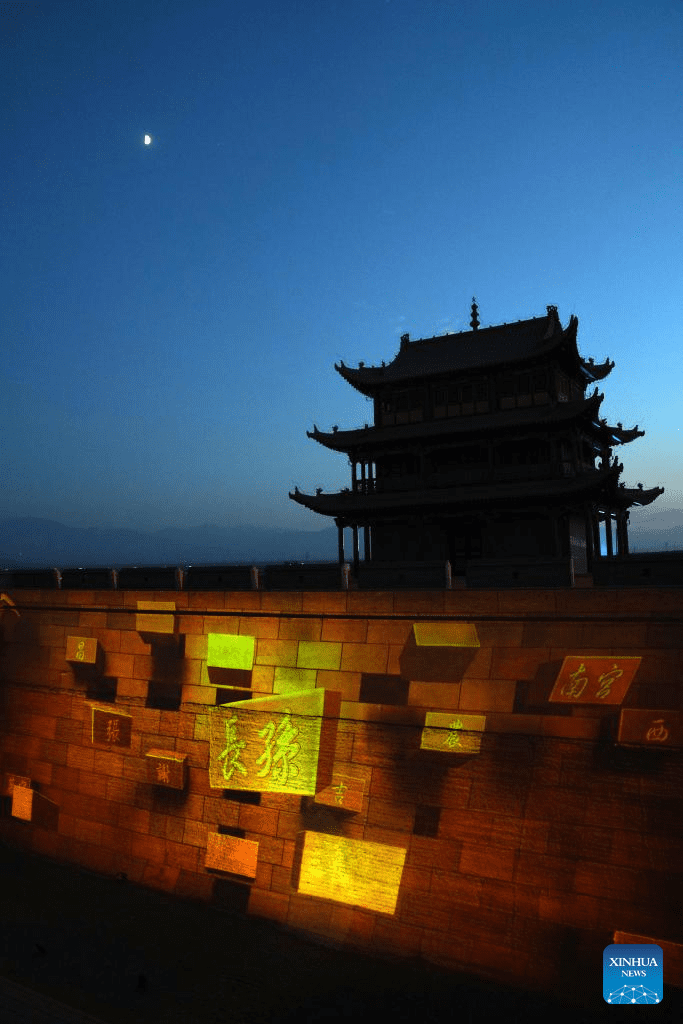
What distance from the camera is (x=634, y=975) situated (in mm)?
8953

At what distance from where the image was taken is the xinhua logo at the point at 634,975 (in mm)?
8867

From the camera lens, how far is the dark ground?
376 inches

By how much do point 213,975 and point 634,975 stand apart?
6.66 meters

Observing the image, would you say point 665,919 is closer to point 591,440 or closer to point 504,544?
point 504,544

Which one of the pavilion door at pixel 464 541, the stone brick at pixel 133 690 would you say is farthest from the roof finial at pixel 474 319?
the stone brick at pixel 133 690

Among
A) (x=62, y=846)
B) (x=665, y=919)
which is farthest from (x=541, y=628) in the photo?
(x=62, y=846)

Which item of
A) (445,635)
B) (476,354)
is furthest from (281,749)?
(476,354)

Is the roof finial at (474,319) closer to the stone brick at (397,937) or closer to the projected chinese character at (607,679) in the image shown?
the projected chinese character at (607,679)

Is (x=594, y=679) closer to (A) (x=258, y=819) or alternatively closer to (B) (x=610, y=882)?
(B) (x=610, y=882)

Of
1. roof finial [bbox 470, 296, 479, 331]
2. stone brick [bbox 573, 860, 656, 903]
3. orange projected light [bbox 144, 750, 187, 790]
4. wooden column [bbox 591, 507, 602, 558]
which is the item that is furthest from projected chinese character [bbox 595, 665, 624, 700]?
roof finial [bbox 470, 296, 479, 331]

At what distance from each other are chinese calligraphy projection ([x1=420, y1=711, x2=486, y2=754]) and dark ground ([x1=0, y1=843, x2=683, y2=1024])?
11.2ft

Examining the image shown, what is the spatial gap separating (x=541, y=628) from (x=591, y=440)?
1122cm

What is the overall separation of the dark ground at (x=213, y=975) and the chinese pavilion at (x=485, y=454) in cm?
1091

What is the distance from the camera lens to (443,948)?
10422 millimetres
